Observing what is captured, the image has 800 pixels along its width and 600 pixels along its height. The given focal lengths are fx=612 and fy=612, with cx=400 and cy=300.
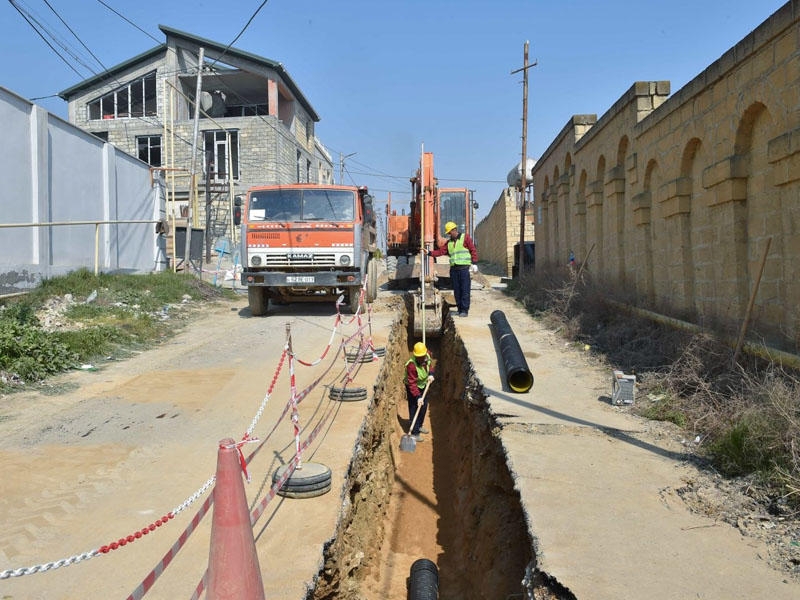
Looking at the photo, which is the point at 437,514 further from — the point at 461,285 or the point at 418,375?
the point at 461,285

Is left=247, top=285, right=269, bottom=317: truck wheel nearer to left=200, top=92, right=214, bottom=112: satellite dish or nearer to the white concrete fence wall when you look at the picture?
the white concrete fence wall

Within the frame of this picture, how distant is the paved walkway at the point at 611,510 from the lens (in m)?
3.02

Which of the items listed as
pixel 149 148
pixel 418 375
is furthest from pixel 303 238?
pixel 149 148

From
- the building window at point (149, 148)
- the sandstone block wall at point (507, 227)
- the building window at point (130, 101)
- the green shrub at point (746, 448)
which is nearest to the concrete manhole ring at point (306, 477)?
the green shrub at point (746, 448)

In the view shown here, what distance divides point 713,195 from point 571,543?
5.42 metres

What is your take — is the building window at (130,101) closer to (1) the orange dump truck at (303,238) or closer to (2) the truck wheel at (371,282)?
(2) the truck wheel at (371,282)

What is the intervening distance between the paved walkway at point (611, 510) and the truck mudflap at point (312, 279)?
17.3 feet

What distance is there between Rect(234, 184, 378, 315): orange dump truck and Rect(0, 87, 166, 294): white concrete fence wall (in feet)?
12.2

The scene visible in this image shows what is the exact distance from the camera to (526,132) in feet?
68.7

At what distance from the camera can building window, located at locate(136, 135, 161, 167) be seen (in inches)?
1087

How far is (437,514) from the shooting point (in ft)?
23.7

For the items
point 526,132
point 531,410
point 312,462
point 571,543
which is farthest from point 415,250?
point 571,543

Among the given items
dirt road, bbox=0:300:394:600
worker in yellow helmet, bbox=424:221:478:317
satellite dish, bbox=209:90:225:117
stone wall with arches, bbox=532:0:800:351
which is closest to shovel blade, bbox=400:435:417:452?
Answer: dirt road, bbox=0:300:394:600

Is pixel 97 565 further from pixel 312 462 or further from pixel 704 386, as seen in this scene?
pixel 704 386
